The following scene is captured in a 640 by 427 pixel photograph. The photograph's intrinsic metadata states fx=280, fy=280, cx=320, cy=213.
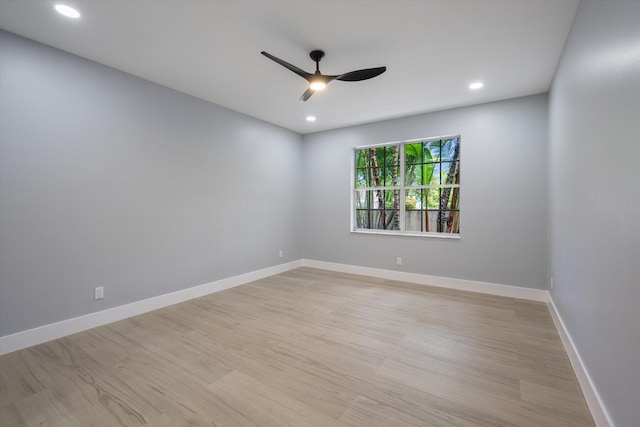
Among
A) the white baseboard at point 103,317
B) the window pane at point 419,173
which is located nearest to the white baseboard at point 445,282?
the window pane at point 419,173

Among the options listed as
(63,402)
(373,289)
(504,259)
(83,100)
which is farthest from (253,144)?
(504,259)

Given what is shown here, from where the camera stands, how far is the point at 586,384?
1.77 metres

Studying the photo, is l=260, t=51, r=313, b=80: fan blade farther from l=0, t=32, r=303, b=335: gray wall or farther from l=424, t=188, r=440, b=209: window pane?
l=424, t=188, r=440, b=209: window pane

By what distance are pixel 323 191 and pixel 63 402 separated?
14.4 feet

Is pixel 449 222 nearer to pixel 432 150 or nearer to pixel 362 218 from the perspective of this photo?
pixel 432 150

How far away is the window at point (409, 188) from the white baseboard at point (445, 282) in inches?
26.9

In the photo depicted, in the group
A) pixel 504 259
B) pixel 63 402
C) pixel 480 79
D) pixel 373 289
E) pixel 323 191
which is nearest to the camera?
pixel 63 402

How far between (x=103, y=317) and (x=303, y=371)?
227 cm

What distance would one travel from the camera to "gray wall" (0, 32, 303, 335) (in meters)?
2.40

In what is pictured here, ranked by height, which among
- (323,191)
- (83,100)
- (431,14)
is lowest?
(323,191)

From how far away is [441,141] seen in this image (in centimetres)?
443

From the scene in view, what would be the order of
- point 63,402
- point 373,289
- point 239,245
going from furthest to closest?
point 239,245 < point 373,289 < point 63,402

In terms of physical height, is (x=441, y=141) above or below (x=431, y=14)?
below

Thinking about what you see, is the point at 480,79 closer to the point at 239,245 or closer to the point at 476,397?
the point at 476,397
